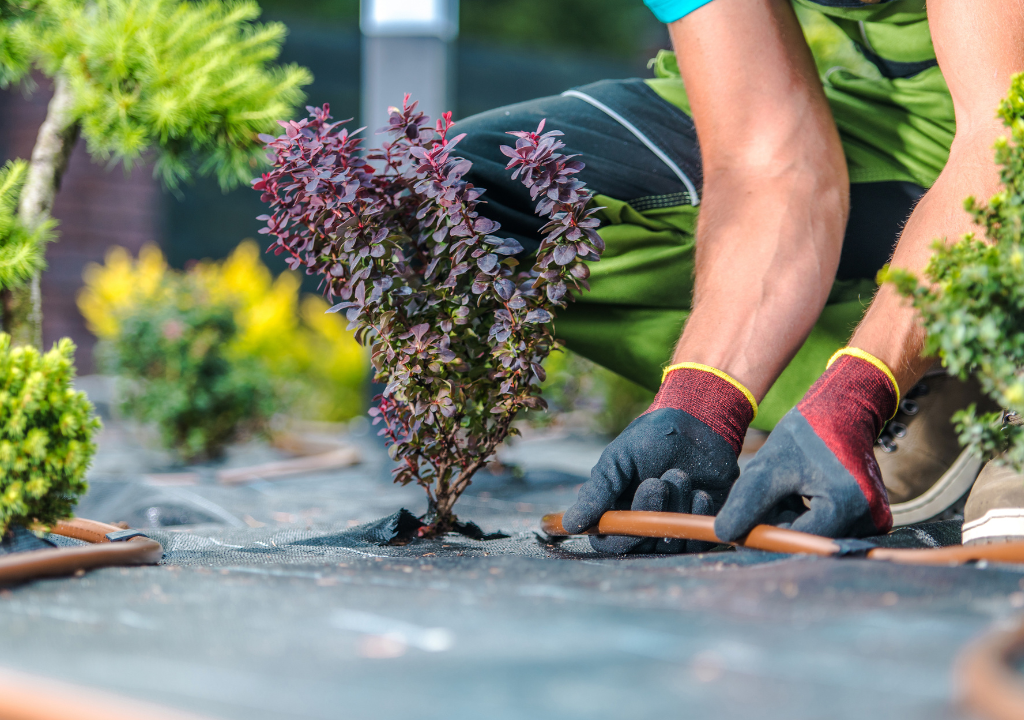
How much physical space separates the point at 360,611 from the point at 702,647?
384mm

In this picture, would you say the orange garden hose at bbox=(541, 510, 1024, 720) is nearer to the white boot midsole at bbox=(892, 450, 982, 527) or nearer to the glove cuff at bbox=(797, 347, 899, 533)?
the glove cuff at bbox=(797, 347, 899, 533)

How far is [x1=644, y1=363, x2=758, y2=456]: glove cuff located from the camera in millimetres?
1435

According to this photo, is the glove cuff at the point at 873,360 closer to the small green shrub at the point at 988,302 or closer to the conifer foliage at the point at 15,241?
the small green shrub at the point at 988,302

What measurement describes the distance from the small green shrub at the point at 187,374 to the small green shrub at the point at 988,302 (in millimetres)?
2866

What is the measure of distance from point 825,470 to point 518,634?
1.92 feet

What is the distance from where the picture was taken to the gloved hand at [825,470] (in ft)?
3.95

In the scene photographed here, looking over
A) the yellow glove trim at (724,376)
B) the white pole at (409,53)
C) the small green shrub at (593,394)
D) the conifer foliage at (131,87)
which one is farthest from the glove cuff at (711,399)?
the white pole at (409,53)

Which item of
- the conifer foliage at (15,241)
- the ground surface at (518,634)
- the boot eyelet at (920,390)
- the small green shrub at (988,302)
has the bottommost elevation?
the ground surface at (518,634)

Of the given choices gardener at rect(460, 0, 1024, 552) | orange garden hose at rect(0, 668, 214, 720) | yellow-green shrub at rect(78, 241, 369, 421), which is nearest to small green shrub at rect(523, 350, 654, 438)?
yellow-green shrub at rect(78, 241, 369, 421)

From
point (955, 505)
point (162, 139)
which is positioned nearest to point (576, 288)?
point (955, 505)

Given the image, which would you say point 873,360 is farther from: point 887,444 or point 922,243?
point 887,444

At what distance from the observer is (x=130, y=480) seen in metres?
2.52

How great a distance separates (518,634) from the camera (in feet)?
2.80

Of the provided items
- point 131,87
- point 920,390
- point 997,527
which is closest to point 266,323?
point 131,87
